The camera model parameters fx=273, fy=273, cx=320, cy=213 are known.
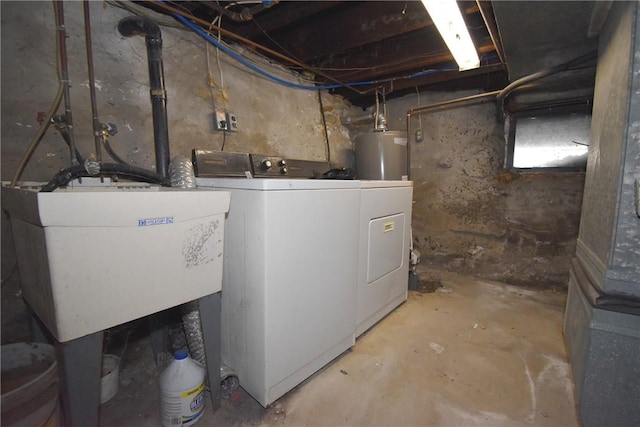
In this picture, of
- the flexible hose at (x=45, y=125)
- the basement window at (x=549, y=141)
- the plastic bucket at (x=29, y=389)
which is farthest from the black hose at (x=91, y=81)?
the basement window at (x=549, y=141)

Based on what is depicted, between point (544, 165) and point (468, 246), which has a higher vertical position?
point (544, 165)

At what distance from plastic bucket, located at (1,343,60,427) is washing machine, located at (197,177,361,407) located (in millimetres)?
553

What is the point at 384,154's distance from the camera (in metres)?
2.23

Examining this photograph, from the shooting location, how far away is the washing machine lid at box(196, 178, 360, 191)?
3.19 ft

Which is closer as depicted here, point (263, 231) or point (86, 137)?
point (263, 231)

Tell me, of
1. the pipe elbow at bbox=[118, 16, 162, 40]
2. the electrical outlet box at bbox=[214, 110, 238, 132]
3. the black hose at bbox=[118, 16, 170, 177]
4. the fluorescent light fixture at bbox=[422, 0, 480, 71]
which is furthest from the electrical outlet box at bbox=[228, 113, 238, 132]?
the fluorescent light fixture at bbox=[422, 0, 480, 71]

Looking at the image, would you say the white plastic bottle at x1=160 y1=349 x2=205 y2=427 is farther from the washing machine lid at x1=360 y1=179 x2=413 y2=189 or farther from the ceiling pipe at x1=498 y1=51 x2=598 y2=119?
the ceiling pipe at x1=498 y1=51 x2=598 y2=119

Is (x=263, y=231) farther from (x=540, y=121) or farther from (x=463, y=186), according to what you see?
(x=540, y=121)

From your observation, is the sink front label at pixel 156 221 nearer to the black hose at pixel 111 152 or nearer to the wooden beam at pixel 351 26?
the black hose at pixel 111 152

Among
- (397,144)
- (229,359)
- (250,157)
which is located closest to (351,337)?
(229,359)

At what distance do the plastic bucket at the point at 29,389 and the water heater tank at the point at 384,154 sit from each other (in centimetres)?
208

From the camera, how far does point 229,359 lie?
122cm

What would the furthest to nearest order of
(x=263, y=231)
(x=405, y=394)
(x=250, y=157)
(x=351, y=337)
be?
(x=250, y=157), (x=351, y=337), (x=405, y=394), (x=263, y=231)

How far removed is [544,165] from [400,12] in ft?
5.70
